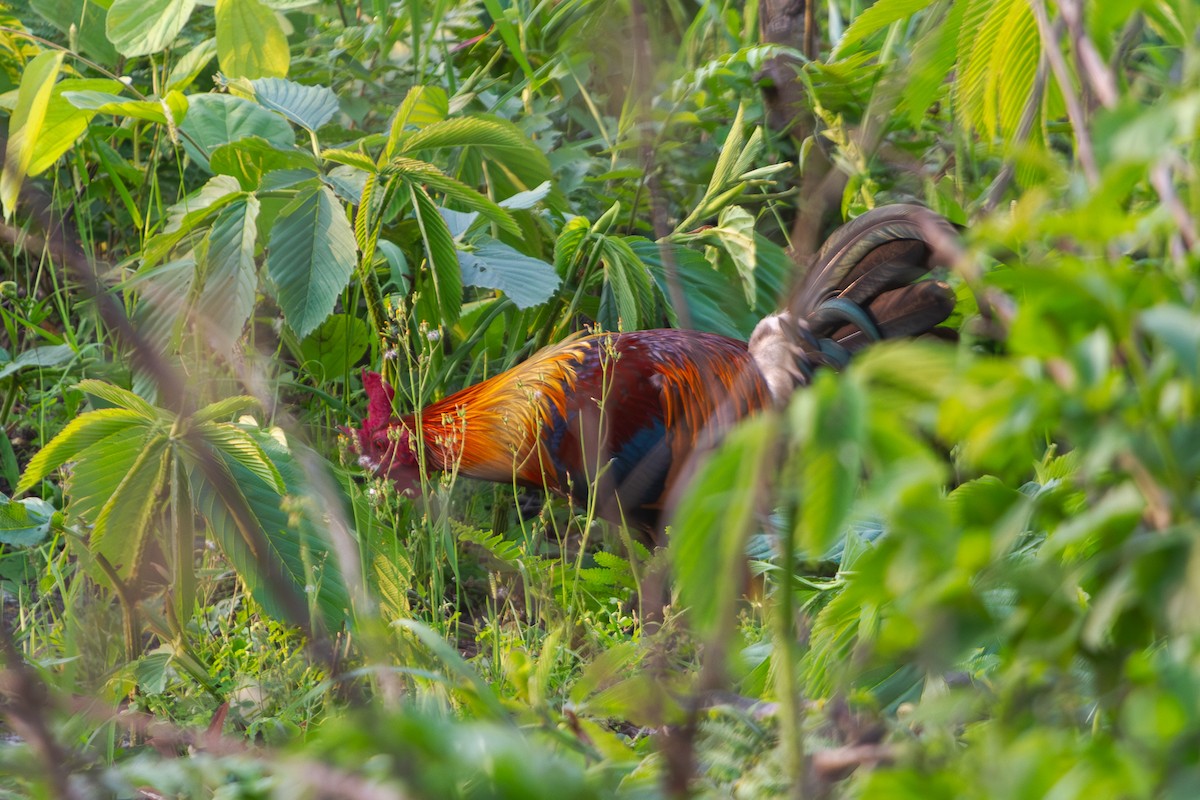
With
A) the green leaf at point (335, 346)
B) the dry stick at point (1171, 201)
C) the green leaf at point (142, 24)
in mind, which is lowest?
the green leaf at point (335, 346)

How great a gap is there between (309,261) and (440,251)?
33 cm

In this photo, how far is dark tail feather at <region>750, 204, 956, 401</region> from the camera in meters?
3.37

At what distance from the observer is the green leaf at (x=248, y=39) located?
3164 millimetres

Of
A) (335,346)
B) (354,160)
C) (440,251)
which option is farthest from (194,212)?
(335,346)

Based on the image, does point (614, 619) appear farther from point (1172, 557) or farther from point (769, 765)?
point (1172, 557)

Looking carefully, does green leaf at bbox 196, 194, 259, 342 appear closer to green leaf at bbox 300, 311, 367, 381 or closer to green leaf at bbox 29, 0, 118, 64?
green leaf at bbox 300, 311, 367, 381

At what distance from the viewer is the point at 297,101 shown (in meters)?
2.95

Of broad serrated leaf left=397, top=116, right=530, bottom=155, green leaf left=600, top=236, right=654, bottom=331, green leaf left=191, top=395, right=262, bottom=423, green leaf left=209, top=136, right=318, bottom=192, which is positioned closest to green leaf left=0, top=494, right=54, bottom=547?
Result: green leaf left=191, top=395, right=262, bottom=423

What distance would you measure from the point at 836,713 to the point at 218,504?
1514 mm

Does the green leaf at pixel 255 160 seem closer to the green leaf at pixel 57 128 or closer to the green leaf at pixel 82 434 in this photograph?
the green leaf at pixel 57 128

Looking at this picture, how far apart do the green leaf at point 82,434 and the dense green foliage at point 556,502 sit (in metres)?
0.01

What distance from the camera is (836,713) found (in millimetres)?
831

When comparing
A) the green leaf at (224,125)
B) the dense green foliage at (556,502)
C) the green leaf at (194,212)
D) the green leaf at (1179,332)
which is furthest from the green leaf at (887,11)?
the green leaf at (224,125)

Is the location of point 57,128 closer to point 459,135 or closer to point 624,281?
point 459,135
